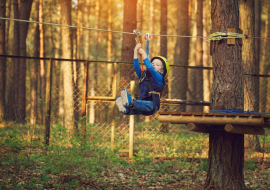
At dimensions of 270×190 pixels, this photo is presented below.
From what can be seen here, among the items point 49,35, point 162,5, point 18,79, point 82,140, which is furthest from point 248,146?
point 49,35

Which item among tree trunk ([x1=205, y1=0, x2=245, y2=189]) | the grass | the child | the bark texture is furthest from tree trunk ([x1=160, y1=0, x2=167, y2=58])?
the child

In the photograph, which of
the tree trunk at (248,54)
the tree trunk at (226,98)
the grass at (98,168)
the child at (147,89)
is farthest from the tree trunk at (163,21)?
the child at (147,89)

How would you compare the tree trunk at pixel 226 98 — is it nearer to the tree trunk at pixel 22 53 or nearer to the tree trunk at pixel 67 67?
the tree trunk at pixel 67 67

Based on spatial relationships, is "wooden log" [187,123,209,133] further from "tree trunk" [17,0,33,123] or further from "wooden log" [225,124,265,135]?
"tree trunk" [17,0,33,123]

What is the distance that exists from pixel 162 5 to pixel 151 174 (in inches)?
369

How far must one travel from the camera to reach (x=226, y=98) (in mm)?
5340

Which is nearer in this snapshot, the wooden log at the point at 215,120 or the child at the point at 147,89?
the wooden log at the point at 215,120

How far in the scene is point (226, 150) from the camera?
527 centimetres

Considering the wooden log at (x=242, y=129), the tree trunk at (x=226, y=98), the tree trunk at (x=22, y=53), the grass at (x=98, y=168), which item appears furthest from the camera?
the tree trunk at (x=22, y=53)

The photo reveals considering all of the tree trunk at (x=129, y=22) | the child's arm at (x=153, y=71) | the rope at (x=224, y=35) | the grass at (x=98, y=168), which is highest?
the tree trunk at (x=129, y=22)

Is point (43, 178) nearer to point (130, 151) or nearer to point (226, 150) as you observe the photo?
point (130, 151)

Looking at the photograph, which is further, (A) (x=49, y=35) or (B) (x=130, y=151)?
(A) (x=49, y=35)

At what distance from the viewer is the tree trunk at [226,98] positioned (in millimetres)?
5277

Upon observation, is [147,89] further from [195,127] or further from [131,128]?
[131,128]
